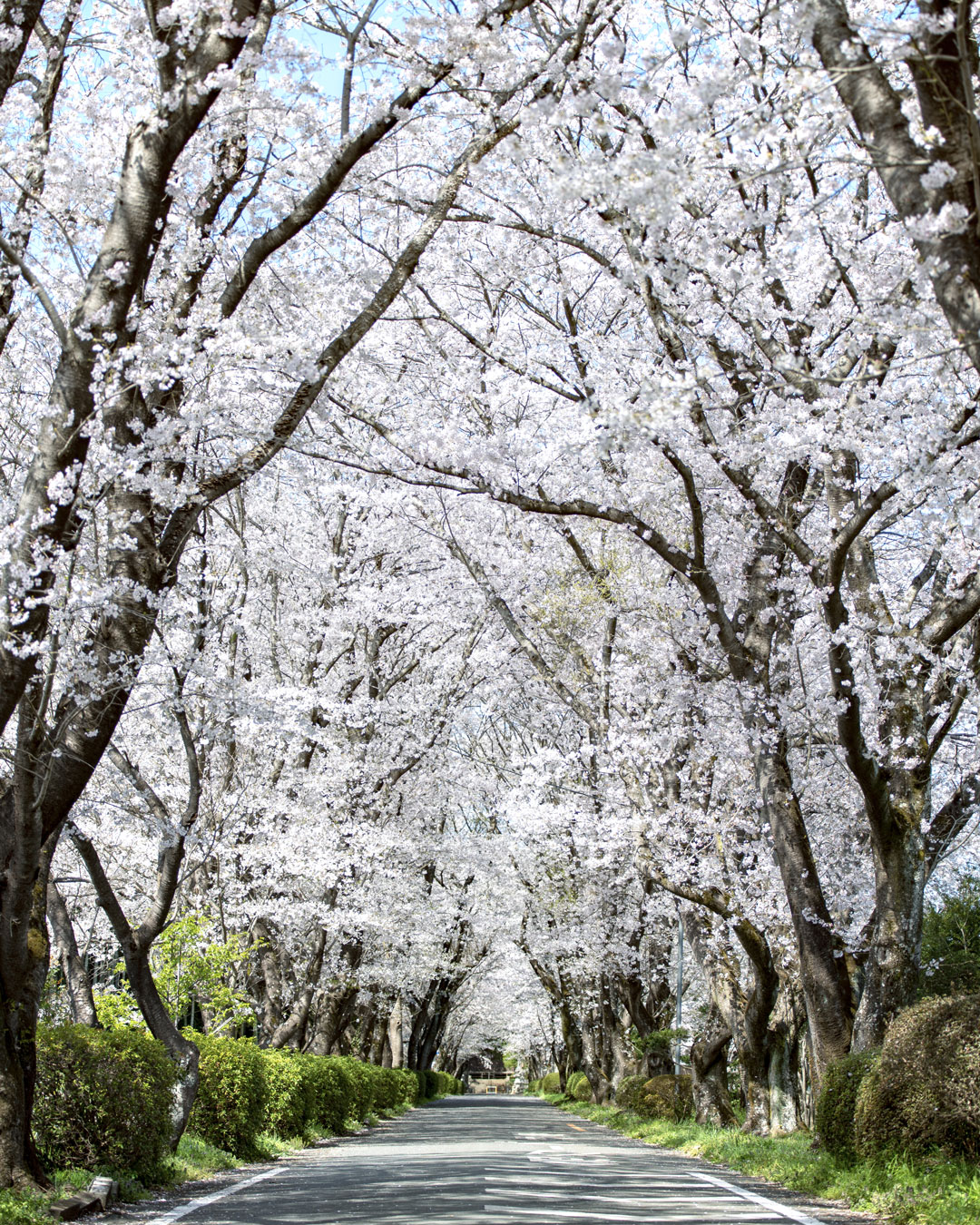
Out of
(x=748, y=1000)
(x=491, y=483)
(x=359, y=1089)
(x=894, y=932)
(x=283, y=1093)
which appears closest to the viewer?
(x=894, y=932)

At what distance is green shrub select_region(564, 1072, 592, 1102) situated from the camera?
126 ft

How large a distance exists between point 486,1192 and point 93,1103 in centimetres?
318

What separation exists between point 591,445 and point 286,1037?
13667 millimetres

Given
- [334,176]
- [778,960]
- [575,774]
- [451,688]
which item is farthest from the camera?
[451,688]

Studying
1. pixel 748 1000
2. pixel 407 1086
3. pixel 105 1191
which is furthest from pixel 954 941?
pixel 407 1086

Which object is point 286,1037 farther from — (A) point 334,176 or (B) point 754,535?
(A) point 334,176

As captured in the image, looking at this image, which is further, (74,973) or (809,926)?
(74,973)

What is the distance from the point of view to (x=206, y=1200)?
8719 mm

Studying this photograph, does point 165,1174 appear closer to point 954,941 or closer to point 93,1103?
point 93,1103

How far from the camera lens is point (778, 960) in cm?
1748

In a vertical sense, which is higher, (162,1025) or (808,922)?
(808,922)

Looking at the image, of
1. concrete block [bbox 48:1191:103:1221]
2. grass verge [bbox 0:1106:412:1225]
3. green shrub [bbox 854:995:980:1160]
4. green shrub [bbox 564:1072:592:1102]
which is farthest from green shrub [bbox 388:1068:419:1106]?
concrete block [bbox 48:1191:103:1221]

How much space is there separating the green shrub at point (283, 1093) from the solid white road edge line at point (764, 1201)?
5.78m

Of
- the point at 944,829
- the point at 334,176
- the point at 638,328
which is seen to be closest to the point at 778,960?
the point at 944,829
